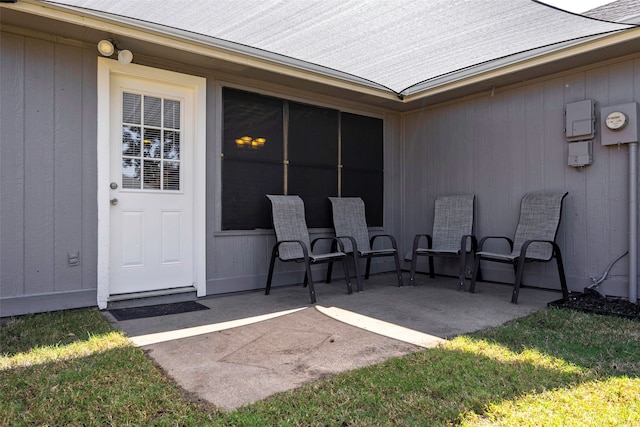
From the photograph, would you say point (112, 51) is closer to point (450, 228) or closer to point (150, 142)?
point (150, 142)

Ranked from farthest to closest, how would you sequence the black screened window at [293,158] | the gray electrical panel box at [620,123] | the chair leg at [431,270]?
the chair leg at [431,270]
the black screened window at [293,158]
the gray electrical panel box at [620,123]

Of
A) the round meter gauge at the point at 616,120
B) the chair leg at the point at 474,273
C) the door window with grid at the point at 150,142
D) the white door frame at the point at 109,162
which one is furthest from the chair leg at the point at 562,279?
the door window with grid at the point at 150,142

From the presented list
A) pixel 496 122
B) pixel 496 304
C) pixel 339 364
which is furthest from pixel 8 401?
pixel 496 122

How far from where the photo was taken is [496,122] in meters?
4.76

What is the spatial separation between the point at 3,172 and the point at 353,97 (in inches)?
143

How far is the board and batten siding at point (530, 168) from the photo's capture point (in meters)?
3.83

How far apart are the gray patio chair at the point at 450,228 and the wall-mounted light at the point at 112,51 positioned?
3426mm

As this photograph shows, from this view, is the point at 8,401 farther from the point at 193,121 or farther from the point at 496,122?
the point at 496,122

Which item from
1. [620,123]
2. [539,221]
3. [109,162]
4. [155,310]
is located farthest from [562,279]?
[109,162]

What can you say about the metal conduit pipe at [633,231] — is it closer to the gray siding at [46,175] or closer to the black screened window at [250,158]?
the black screened window at [250,158]

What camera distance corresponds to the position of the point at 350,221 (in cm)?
485

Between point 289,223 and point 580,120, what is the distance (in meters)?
3.10

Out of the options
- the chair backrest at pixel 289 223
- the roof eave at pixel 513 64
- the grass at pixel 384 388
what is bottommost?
the grass at pixel 384 388

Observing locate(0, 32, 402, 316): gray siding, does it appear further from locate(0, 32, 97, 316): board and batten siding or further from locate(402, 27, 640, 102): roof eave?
locate(402, 27, 640, 102): roof eave
